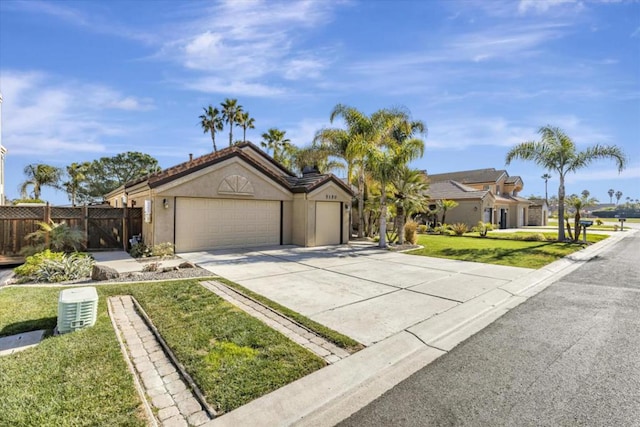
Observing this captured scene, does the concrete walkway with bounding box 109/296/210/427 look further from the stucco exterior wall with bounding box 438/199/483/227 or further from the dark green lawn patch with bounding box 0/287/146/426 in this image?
the stucco exterior wall with bounding box 438/199/483/227

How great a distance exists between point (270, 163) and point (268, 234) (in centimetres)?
520

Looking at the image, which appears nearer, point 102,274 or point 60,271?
point 102,274

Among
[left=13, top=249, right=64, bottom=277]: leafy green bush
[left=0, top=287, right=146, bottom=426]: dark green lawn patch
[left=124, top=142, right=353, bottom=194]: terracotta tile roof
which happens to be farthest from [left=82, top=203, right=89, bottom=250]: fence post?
[left=0, top=287, right=146, bottom=426]: dark green lawn patch

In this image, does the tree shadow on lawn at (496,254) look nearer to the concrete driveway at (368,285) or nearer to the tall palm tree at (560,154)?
the concrete driveway at (368,285)

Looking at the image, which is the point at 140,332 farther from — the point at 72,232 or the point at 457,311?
the point at 72,232

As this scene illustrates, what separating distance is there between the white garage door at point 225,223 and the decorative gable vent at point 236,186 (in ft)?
1.70

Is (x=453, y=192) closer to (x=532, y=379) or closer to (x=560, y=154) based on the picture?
(x=560, y=154)

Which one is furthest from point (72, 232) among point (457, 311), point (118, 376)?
point (457, 311)

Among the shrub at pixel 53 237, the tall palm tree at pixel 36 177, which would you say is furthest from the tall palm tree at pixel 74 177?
the shrub at pixel 53 237

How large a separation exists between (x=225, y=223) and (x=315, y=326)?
10.6 m

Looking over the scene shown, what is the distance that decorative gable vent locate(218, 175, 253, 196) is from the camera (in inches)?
570

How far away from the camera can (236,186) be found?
583 inches

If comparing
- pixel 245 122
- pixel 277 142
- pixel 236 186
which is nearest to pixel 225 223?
pixel 236 186

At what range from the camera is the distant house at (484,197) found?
30.8 m
